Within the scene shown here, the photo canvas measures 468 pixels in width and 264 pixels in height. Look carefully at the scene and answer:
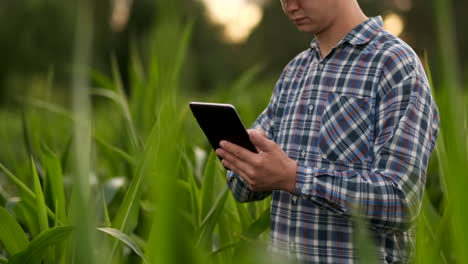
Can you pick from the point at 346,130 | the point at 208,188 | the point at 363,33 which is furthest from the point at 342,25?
the point at 208,188

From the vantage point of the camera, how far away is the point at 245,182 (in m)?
1.20

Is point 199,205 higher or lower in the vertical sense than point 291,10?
lower

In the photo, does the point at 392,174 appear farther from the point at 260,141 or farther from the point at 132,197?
the point at 132,197

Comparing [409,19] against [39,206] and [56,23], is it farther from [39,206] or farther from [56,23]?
[39,206]

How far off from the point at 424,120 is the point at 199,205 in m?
0.52

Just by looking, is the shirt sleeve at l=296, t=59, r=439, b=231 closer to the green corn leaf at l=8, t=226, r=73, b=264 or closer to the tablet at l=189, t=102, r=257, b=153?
the tablet at l=189, t=102, r=257, b=153

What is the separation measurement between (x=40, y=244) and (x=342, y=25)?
714 millimetres

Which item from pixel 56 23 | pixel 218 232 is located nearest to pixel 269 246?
pixel 218 232

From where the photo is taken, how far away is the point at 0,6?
13.4m

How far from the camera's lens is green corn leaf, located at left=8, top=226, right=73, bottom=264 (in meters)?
0.78

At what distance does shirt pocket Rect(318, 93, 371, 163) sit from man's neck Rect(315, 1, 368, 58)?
13 centimetres

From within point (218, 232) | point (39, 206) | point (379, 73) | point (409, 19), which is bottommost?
point (409, 19)

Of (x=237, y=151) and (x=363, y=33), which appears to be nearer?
(x=237, y=151)

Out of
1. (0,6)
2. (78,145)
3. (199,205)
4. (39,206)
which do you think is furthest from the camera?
(0,6)
